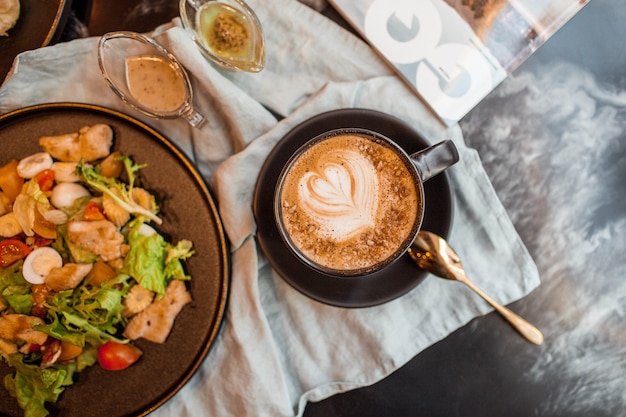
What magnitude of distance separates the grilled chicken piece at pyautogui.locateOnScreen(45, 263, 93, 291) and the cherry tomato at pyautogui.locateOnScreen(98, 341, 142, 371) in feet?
0.91

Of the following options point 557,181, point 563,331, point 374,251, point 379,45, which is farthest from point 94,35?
point 563,331

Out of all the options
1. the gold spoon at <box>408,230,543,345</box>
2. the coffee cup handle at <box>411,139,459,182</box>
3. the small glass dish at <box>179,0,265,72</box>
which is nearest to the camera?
the coffee cup handle at <box>411,139,459,182</box>

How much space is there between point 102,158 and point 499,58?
1.66 m

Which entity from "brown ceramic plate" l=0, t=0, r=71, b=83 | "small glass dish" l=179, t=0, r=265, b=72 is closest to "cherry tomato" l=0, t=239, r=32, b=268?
"brown ceramic plate" l=0, t=0, r=71, b=83

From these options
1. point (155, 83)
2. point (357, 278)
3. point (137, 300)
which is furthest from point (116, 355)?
point (155, 83)

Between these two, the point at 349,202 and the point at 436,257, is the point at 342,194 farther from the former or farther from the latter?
the point at 436,257

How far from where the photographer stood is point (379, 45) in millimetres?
2076

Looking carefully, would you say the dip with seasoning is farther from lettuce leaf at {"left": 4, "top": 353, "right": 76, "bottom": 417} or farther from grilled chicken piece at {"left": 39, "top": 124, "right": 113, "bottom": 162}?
lettuce leaf at {"left": 4, "top": 353, "right": 76, "bottom": 417}

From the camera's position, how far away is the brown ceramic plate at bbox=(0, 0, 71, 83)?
2.05 m

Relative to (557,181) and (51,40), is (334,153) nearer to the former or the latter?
(557,181)

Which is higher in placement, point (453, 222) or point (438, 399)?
point (453, 222)

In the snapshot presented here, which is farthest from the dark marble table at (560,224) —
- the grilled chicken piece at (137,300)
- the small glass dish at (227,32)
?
the grilled chicken piece at (137,300)

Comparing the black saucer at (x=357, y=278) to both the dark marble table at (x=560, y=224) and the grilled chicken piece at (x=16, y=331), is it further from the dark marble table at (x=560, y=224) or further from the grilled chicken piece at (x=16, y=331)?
the grilled chicken piece at (x=16, y=331)

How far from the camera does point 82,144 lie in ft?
6.39
